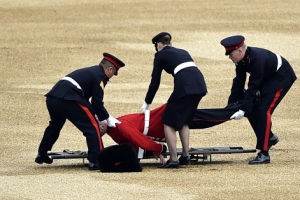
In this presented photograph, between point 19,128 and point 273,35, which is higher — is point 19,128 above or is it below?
below

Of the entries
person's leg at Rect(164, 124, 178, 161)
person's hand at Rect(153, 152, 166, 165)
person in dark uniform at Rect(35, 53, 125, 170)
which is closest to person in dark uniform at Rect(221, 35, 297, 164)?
person's leg at Rect(164, 124, 178, 161)

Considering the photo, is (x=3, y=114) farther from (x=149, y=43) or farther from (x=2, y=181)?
(x=149, y=43)

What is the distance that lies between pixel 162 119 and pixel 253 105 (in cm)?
112

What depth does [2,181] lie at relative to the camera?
11.7m

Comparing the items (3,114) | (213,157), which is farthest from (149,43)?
(213,157)

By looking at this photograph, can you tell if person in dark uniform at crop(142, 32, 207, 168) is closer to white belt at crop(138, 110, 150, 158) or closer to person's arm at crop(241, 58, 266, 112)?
white belt at crop(138, 110, 150, 158)

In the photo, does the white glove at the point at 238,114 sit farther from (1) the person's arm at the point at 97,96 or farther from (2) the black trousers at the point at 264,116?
(1) the person's arm at the point at 97,96

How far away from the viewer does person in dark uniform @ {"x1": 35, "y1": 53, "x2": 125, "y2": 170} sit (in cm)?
1237

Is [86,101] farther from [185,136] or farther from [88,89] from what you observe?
[185,136]

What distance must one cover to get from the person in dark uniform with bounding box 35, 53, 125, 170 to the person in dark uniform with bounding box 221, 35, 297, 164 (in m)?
1.43

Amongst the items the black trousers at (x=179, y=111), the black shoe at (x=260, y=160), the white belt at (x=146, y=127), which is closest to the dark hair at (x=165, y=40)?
the black trousers at (x=179, y=111)

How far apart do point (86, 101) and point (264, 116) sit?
2121mm

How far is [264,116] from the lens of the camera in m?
12.9

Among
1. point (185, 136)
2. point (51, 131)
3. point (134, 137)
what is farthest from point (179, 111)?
point (51, 131)
